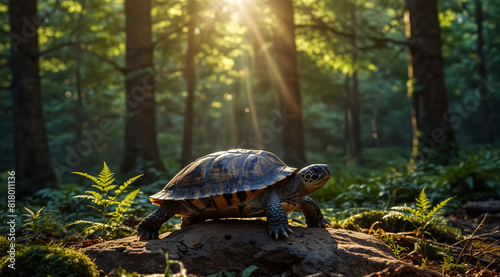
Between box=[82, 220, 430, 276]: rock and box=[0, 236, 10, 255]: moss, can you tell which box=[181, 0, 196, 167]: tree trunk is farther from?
box=[82, 220, 430, 276]: rock

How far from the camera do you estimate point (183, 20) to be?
14.3 metres

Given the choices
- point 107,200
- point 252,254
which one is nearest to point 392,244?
point 252,254

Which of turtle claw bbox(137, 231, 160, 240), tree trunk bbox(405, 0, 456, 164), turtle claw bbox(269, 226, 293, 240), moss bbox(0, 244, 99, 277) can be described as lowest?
turtle claw bbox(137, 231, 160, 240)

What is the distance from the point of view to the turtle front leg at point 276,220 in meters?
3.24


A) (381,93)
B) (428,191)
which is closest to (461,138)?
(381,93)

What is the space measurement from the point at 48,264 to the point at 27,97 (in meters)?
10.0

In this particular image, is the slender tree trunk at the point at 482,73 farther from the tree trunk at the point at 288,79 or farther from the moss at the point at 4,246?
the moss at the point at 4,246

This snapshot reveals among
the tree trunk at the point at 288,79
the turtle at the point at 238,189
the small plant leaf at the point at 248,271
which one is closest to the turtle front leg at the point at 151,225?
the turtle at the point at 238,189

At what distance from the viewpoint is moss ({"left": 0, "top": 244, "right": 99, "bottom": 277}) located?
2.46 m

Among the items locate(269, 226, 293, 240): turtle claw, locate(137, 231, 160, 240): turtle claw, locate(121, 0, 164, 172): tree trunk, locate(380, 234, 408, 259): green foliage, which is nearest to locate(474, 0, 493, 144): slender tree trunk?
locate(121, 0, 164, 172): tree trunk

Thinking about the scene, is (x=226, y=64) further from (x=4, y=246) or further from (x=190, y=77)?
(x=4, y=246)

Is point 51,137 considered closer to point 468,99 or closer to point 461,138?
point 468,99

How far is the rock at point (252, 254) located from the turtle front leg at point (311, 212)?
57cm

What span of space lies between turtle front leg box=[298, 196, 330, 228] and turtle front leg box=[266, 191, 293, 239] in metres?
0.53
